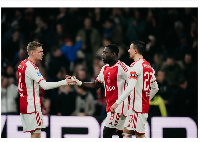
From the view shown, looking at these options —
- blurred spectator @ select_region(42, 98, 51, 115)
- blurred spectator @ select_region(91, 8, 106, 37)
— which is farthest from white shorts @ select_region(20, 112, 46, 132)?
blurred spectator @ select_region(91, 8, 106, 37)

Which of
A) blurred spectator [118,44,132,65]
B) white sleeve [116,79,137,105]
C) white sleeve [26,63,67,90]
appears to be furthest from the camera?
blurred spectator [118,44,132,65]

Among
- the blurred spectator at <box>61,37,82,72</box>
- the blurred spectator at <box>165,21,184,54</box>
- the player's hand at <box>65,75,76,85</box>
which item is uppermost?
the blurred spectator at <box>165,21,184,54</box>

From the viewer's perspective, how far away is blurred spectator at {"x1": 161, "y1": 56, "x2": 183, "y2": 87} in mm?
15128

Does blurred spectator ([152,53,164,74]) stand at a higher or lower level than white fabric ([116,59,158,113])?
higher

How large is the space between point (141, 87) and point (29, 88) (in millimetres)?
1843

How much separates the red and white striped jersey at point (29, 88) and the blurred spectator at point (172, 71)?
605 centimetres

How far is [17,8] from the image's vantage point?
17969 mm

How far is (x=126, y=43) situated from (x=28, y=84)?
23.8 feet

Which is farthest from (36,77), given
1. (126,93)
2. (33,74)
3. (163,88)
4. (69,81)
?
(163,88)

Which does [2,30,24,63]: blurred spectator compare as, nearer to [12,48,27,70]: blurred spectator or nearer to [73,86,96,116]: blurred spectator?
[12,48,27,70]: blurred spectator

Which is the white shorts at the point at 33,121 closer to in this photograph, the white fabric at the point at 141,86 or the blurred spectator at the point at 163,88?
the white fabric at the point at 141,86

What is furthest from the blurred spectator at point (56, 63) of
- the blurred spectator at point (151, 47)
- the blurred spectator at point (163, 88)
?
the blurred spectator at point (163, 88)

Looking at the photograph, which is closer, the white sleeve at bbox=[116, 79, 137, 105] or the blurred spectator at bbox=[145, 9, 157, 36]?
the white sleeve at bbox=[116, 79, 137, 105]

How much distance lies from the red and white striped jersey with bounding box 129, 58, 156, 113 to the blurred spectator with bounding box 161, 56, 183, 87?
5.55m
